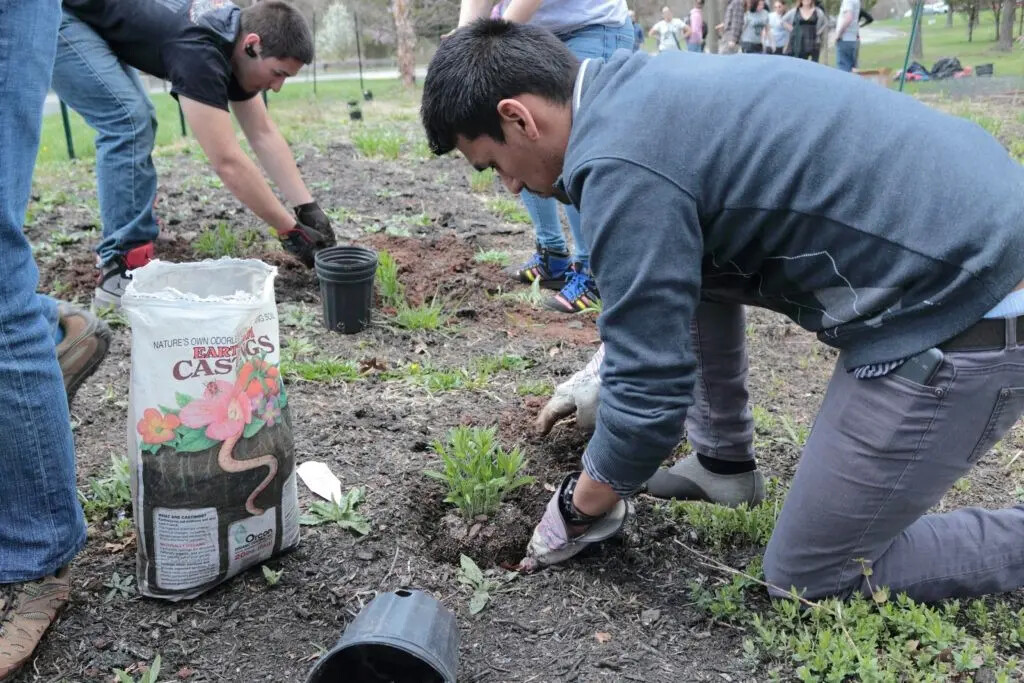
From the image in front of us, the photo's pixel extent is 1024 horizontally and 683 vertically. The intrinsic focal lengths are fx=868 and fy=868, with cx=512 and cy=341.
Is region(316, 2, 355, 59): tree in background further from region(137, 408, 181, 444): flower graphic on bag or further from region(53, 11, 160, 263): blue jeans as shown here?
region(137, 408, 181, 444): flower graphic on bag

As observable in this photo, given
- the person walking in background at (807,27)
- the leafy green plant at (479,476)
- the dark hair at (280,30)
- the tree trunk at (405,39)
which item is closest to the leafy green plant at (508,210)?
the dark hair at (280,30)

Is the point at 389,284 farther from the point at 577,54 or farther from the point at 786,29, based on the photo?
the point at 786,29

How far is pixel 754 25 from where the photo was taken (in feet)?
47.5

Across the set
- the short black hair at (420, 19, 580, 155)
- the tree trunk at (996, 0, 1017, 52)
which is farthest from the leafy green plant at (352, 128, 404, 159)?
the tree trunk at (996, 0, 1017, 52)

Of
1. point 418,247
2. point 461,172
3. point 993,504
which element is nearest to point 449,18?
point 461,172

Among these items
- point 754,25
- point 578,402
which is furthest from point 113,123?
point 754,25

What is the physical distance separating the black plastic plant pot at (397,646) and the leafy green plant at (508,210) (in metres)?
4.12

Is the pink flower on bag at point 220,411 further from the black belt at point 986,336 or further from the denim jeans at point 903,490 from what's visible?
the black belt at point 986,336

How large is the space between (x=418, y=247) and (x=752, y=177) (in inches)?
133

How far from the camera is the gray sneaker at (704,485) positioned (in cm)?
255

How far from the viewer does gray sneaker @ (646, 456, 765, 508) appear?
8.38 ft

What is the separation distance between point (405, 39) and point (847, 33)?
8991mm

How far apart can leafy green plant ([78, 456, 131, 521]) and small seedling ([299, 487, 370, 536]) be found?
0.51 meters

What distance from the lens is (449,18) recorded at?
26953 millimetres
